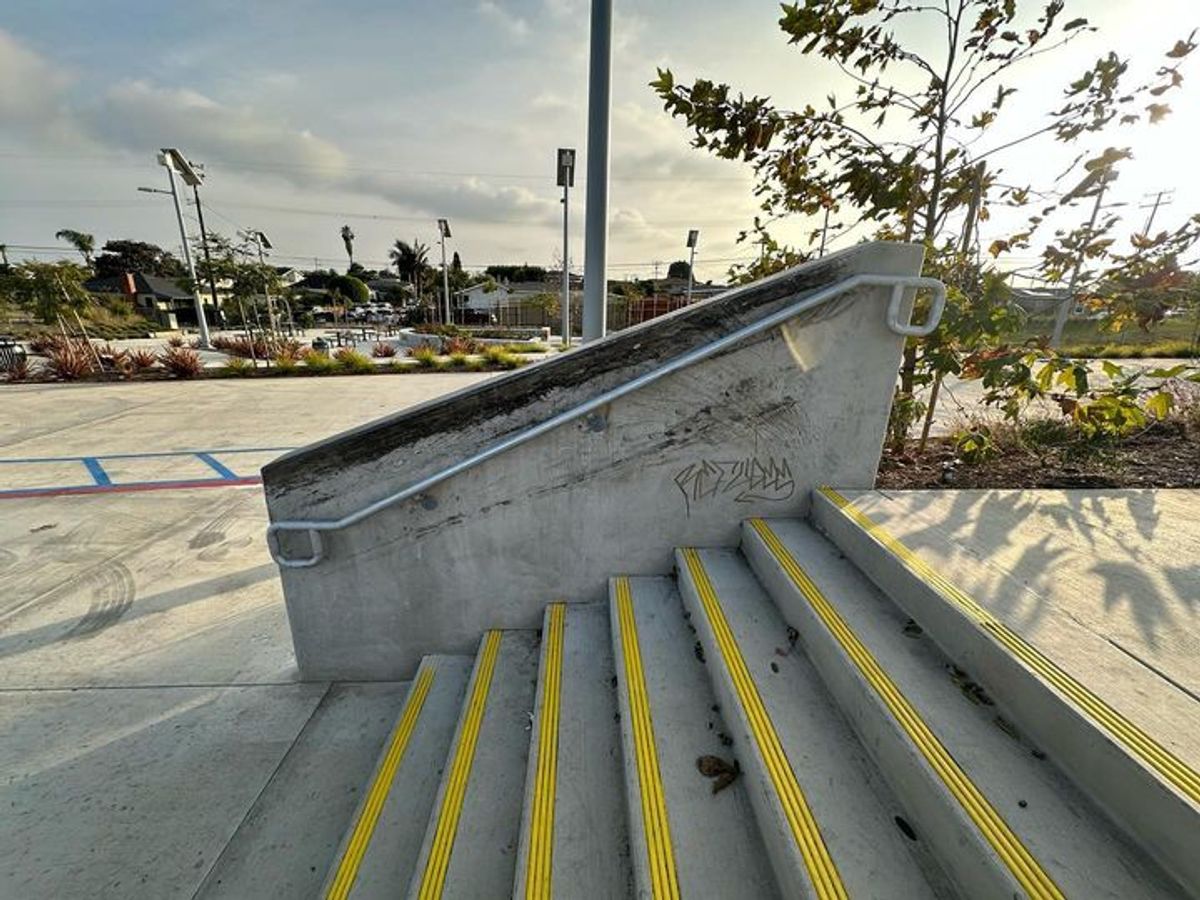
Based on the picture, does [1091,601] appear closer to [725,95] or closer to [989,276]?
[989,276]

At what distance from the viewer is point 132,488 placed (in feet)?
16.1

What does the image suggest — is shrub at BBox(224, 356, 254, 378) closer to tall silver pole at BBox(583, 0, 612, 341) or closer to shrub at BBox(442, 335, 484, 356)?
shrub at BBox(442, 335, 484, 356)

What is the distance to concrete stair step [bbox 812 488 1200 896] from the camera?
978 mm

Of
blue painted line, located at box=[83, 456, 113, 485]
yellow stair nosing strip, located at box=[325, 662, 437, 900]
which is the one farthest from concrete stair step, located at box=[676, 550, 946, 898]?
blue painted line, located at box=[83, 456, 113, 485]

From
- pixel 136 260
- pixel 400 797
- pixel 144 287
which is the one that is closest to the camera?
pixel 400 797

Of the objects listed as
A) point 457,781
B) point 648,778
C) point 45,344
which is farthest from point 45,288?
point 648,778

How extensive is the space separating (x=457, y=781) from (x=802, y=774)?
1.22 meters

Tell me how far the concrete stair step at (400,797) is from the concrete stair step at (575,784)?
1.62 ft

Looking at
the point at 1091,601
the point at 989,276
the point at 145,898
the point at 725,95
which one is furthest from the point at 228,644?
the point at 989,276

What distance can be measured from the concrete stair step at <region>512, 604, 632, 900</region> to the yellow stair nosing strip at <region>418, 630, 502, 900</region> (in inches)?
11.1

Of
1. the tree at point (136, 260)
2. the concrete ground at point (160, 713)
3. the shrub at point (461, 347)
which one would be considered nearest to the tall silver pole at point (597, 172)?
the concrete ground at point (160, 713)

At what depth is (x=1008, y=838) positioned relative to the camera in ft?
3.38

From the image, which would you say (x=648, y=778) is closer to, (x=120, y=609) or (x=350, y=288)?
(x=120, y=609)

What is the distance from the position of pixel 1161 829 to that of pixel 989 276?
8.65 ft
